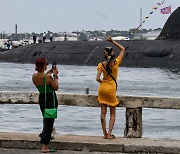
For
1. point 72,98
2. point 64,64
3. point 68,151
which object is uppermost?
point 72,98

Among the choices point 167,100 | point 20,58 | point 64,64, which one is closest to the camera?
point 167,100

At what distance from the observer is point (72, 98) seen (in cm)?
1113

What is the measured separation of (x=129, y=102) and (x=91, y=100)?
736mm

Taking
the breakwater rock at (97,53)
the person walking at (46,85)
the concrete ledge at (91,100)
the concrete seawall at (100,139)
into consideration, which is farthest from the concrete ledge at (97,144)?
the breakwater rock at (97,53)

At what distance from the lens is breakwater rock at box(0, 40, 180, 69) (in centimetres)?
5731

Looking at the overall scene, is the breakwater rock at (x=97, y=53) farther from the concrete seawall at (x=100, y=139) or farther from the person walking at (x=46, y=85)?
the person walking at (x=46, y=85)

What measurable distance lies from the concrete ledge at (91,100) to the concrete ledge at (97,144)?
678mm

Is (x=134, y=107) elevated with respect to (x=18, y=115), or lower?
elevated

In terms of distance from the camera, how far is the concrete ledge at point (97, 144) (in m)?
9.92

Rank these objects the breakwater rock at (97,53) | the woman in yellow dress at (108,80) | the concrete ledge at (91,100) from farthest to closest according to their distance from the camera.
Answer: the breakwater rock at (97,53) < the concrete ledge at (91,100) < the woman in yellow dress at (108,80)

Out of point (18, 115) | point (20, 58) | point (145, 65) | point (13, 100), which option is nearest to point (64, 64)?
point (20, 58)

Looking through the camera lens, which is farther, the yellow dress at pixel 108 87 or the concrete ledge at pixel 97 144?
the yellow dress at pixel 108 87

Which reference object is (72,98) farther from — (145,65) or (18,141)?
(145,65)

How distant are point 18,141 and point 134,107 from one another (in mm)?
2267
